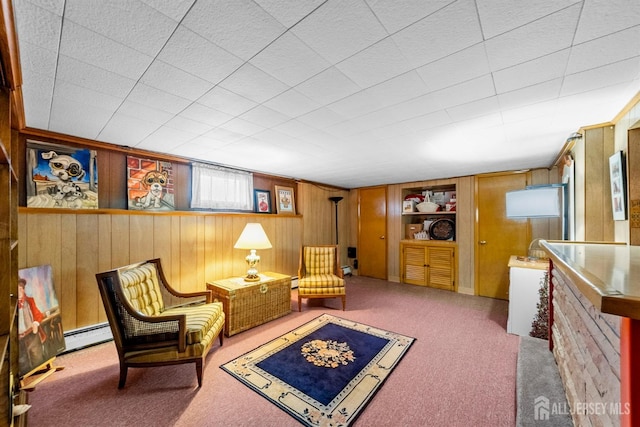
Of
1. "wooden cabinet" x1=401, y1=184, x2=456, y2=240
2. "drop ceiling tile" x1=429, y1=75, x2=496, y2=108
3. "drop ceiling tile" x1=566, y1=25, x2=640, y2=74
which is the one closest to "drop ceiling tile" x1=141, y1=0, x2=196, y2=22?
"drop ceiling tile" x1=429, y1=75, x2=496, y2=108

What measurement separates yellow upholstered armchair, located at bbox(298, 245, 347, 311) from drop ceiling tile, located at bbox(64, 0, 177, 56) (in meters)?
3.12

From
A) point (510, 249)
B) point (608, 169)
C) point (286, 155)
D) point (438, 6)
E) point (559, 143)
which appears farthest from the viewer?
point (510, 249)

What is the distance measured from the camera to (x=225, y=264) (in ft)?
11.9

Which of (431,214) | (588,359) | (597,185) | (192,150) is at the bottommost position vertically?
(588,359)

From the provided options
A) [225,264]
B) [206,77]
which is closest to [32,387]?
[225,264]

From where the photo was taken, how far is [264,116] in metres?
1.99

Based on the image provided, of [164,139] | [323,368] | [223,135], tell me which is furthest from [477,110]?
[164,139]

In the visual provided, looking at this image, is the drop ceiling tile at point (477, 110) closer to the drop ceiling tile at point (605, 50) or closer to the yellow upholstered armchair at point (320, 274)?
the drop ceiling tile at point (605, 50)

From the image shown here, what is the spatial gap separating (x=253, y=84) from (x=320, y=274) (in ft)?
10.2

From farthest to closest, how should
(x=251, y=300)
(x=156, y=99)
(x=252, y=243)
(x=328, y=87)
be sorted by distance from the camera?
(x=252, y=243) → (x=251, y=300) → (x=156, y=99) → (x=328, y=87)

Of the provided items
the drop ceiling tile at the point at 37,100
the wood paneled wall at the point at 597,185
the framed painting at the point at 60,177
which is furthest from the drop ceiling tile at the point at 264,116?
the wood paneled wall at the point at 597,185

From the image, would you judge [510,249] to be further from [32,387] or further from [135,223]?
[32,387]

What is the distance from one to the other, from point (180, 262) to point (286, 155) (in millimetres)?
1901

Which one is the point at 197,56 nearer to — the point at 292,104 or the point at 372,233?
the point at 292,104
